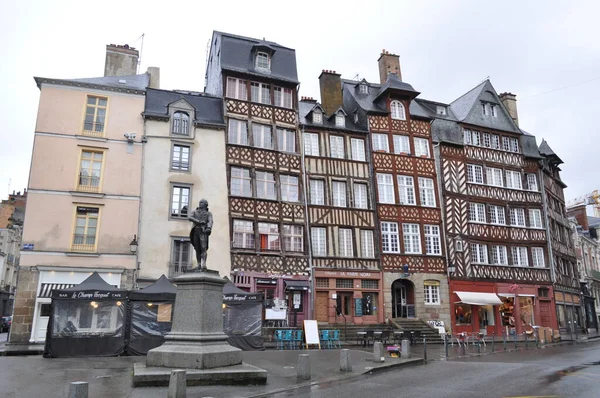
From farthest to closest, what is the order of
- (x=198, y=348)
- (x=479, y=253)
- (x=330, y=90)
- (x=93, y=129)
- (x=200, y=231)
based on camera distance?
1. (x=330, y=90)
2. (x=479, y=253)
3. (x=93, y=129)
4. (x=200, y=231)
5. (x=198, y=348)

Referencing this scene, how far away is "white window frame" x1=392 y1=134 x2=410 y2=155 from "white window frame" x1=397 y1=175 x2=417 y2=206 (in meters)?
1.51

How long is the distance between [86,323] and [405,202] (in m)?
16.9

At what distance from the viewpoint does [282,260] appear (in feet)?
73.6

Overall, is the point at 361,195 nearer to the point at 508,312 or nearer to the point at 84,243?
the point at 508,312

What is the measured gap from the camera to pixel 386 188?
83.6 feet

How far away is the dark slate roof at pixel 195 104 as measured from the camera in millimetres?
22625

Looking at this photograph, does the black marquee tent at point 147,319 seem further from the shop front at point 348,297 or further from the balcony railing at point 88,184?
the shop front at point 348,297

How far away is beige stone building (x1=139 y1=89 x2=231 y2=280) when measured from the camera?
2078cm

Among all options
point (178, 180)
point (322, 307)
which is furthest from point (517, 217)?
point (178, 180)

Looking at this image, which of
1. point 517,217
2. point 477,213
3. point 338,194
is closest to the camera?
point 338,194

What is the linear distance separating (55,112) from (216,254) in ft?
30.5

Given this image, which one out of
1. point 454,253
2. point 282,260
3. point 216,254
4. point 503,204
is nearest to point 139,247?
point 216,254

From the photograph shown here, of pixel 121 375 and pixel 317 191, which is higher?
pixel 317 191

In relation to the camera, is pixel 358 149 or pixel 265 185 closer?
pixel 265 185
